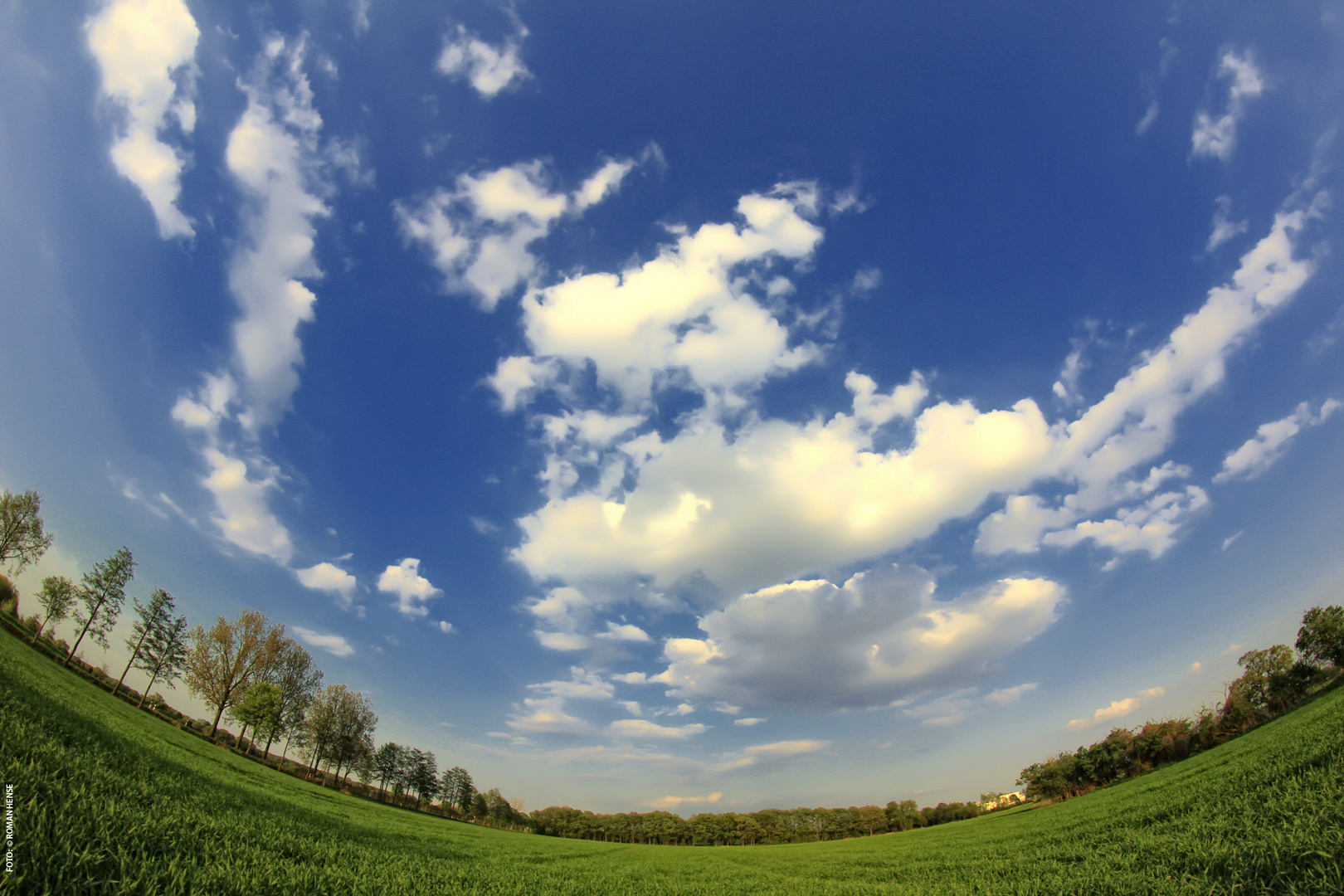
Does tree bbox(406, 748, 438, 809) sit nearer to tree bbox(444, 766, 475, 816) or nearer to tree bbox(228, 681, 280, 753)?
tree bbox(444, 766, 475, 816)

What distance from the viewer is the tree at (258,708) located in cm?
5844

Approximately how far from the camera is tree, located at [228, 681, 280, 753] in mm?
58438

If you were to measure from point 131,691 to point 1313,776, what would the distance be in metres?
109

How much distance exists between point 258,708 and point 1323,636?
153m

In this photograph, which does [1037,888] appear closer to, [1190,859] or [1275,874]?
[1190,859]

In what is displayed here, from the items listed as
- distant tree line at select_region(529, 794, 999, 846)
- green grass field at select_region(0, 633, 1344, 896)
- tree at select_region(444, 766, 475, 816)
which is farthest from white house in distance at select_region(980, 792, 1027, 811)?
green grass field at select_region(0, 633, 1344, 896)

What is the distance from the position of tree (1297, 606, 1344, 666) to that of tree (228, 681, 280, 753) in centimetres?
15224

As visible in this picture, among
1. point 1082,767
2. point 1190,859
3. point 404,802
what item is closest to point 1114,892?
point 1190,859

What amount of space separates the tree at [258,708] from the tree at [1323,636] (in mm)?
152241

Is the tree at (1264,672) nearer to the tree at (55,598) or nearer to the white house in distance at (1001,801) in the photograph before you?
the white house in distance at (1001,801)

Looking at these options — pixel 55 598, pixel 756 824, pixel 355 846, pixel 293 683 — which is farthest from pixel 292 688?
pixel 756 824

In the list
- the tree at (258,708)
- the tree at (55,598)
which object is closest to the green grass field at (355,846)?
the tree at (258,708)

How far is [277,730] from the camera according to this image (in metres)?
65.2

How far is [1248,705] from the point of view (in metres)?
70.6
